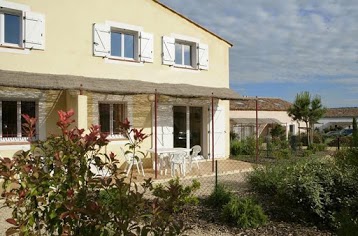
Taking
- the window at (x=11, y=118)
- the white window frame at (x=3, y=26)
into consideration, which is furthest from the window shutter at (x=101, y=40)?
the window at (x=11, y=118)

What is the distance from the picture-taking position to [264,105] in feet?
128

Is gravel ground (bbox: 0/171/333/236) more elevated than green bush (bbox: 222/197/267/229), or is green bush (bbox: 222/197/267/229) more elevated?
green bush (bbox: 222/197/267/229)

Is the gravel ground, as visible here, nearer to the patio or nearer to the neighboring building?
the patio

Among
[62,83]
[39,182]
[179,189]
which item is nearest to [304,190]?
[179,189]

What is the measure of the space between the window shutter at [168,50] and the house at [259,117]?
18917 millimetres

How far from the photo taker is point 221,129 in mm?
15867

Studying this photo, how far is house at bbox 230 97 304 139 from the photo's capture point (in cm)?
3400

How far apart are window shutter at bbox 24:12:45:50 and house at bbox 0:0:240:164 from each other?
0.10ft

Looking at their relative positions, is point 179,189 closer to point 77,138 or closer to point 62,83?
point 77,138

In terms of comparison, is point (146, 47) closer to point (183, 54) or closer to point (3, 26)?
point (183, 54)

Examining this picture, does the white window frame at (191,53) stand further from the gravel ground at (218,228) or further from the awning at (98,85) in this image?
the gravel ground at (218,228)

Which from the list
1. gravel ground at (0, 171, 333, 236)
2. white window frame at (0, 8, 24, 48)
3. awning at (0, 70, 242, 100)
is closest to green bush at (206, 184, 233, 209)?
gravel ground at (0, 171, 333, 236)

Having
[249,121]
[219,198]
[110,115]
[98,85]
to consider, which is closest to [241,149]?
[110,115]

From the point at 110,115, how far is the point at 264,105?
28.5 m
